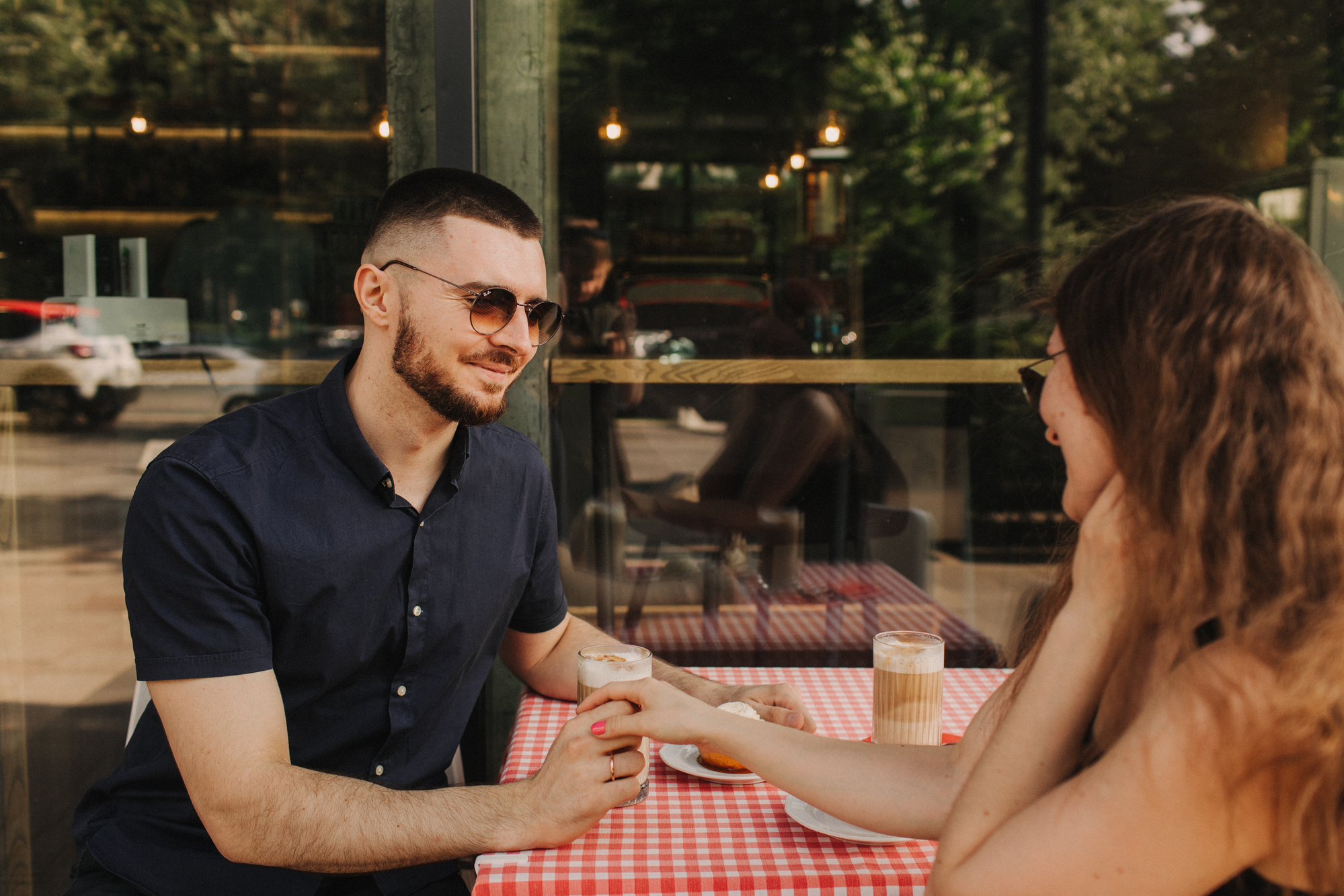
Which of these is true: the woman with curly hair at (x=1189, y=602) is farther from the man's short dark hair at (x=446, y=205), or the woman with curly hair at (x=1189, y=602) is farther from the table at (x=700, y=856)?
the man's short dark hair at (x=446, y=205)

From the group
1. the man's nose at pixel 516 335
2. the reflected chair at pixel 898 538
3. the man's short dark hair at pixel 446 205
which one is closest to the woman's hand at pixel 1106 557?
the man's nose at pixel 516 335

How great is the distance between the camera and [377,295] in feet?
5.73

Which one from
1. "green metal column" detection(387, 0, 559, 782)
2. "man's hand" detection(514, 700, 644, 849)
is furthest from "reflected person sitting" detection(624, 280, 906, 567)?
"man's hand" detection(514, 700, 644, 849)

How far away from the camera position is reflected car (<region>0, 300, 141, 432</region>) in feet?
9.39

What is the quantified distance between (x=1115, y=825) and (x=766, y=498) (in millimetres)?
2398

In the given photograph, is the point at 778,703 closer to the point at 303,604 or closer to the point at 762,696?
the point at 762,696

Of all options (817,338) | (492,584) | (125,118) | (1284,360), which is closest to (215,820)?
(492,584)

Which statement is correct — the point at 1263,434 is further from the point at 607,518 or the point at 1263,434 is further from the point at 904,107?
the point at 904,107

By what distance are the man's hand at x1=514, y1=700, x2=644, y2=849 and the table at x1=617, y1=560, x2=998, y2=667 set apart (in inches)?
70.2

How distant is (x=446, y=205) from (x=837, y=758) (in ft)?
3.80

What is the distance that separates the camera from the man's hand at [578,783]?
1254 mm

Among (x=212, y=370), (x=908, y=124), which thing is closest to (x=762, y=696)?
(x=212, y=370)

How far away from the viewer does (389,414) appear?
1691 millimetres

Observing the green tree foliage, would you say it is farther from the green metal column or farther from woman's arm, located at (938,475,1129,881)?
woman's arm, located at (938,475,1129,881)
